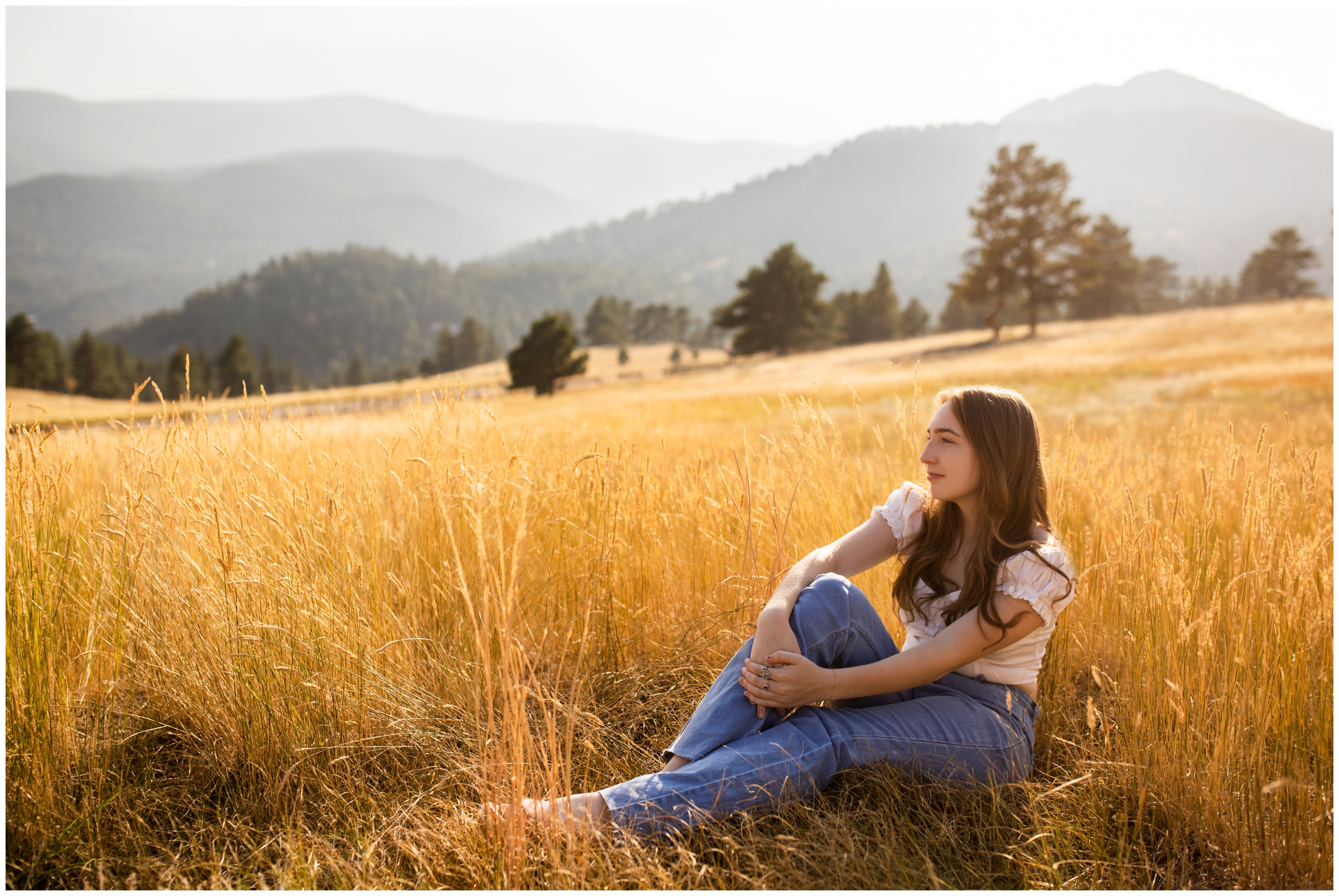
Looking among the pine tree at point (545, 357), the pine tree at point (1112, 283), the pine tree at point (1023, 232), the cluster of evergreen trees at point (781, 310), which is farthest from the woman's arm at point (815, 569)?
the pine tree at point (1112, 283)

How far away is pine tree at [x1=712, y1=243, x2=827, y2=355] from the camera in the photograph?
41.2 m

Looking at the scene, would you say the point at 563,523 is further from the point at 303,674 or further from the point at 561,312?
the point at 561,312

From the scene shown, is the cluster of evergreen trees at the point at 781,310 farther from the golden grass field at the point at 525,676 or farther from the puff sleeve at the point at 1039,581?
the puff sleeve at the point at 1039,581

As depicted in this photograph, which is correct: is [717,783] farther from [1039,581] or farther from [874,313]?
[874,313]

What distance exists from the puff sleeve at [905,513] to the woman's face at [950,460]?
152 millimetres

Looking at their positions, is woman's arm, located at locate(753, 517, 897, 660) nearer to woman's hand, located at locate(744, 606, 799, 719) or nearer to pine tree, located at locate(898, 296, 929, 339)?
woman's hand, located at locate(744, 606, 799, 719)

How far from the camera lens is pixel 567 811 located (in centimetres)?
146

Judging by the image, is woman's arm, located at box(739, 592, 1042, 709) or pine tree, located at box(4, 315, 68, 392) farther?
pine tree, located at box(4, 315, 68, 392)

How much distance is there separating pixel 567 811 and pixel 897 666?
0.85m

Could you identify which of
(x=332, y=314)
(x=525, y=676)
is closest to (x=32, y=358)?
(x=525, y=676)

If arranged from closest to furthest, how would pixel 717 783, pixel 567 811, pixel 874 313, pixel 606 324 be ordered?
pixel 567 811 < pixel 717 783 < pixel 874 313 < pixel 606 324

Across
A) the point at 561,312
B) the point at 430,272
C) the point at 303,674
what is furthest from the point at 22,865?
the point at 430,272

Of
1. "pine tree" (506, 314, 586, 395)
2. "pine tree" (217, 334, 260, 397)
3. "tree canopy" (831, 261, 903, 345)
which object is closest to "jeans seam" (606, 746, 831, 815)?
"pine tree" (506, 314, 586, 395)

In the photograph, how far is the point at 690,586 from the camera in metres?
2.70
